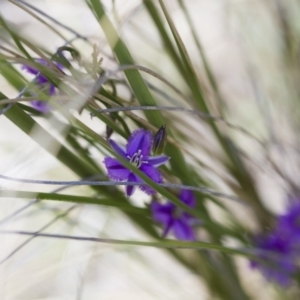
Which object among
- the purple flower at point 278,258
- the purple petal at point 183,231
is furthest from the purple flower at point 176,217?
the purple flower at point 278,258

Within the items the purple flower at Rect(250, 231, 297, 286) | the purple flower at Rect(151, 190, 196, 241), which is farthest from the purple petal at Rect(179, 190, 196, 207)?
the purple flower at Rect(250, 231, 297, 286)

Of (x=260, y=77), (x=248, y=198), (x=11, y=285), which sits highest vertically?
(x=260, y=77)

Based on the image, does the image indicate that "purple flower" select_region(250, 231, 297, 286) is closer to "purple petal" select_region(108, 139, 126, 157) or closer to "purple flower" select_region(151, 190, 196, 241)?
"purple flower" select_region(151, 190, 196, 241)

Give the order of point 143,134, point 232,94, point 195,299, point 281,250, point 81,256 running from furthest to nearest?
point 232,94
point 195,299
point 81,256
point 281,250
point 143,134

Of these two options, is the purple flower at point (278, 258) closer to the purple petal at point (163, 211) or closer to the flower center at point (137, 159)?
the purple petal at point (163, 211)

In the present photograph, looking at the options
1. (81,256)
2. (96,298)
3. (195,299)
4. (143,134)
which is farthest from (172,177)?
(96,298)

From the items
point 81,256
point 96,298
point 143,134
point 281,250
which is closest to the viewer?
point 143,134

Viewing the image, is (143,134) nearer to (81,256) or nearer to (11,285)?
(81,256)
